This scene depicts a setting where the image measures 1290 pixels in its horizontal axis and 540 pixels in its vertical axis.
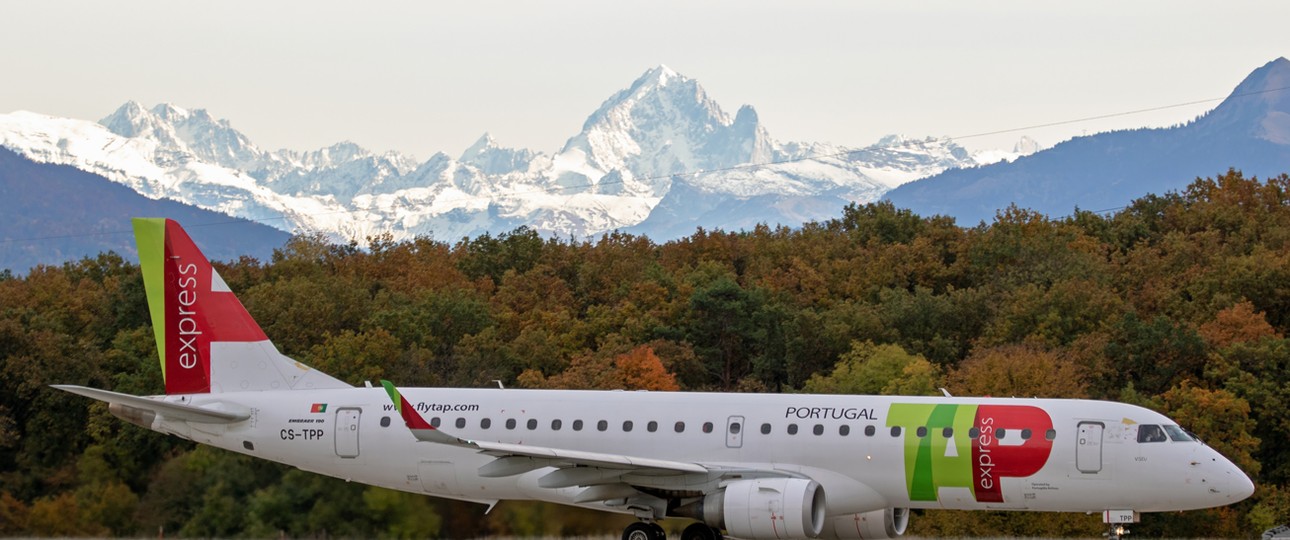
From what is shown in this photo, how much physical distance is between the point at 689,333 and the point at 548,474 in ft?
181

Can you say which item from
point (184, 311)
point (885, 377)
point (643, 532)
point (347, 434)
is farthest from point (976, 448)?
point (885, 377)

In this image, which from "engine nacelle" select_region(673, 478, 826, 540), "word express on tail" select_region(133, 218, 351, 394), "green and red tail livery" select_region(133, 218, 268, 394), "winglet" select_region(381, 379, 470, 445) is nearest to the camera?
"winglet" select_region(381, 379, 470, 445)

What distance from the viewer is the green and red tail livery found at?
32625 millimetres

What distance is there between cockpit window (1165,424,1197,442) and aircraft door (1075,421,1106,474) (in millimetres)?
1194

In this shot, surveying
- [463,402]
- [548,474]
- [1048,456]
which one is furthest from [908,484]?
[463,402]

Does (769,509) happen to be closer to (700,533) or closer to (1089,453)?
(700,533)

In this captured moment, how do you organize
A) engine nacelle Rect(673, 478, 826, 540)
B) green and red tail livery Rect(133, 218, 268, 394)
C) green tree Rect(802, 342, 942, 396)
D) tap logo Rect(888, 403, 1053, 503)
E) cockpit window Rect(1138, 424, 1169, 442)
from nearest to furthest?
engine nacelle Rect(673, 478, 826, 540), cockpit window Rect(1138, 424, 1169, 442), tap logo Rect(888, 403, 1053, 503), green and red tail livery Rect(133, 218, 268, 394), green tree Rect(802, 342, 942, 396)

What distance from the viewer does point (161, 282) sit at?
3281 cm

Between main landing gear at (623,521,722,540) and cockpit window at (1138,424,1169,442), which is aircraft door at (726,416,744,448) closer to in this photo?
main landing gear at (623,521,722,540)

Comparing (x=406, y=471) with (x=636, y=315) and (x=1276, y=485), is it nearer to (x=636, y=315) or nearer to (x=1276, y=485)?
(x=1276, y=485)

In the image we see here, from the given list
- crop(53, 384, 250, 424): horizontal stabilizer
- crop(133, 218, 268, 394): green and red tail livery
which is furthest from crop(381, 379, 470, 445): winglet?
crop(133, 218, 268, 394): green and red tail livery

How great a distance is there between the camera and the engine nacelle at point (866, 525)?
97.1 ft

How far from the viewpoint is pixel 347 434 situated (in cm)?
3114

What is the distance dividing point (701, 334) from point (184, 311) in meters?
52.8
